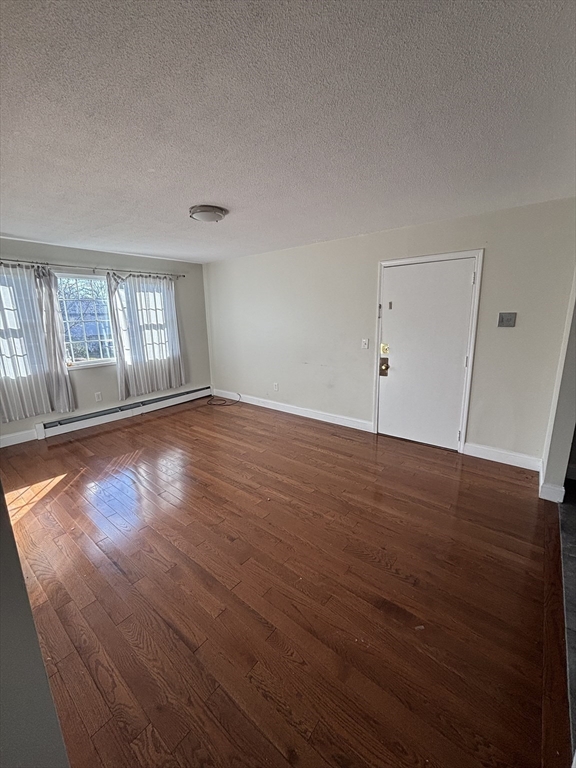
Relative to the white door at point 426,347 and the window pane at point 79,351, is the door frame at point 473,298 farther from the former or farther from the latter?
the window pane at point 79,351

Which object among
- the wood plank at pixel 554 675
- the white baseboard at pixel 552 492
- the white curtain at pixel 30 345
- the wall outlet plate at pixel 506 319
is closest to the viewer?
the wood plank at pixel 554 675

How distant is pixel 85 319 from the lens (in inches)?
165

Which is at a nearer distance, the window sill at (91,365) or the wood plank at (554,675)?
the wood plank at (554,675)

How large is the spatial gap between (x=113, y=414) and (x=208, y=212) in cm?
321

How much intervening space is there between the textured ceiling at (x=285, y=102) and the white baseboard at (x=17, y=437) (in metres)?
2.59

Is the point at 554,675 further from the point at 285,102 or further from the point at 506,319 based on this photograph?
the point at 285,102

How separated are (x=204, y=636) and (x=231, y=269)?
458 centimetres

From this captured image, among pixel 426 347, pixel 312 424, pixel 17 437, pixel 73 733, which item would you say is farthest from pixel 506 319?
→ pixel 17 437

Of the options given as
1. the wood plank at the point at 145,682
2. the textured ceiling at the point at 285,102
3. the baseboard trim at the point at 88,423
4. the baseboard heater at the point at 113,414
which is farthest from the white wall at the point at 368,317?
the wood plank at the point at 145,682

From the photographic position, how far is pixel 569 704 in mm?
1188

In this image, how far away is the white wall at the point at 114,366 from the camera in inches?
146

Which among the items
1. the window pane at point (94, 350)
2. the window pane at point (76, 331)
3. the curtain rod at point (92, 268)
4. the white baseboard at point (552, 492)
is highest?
the curtain rod at point (92, 268)

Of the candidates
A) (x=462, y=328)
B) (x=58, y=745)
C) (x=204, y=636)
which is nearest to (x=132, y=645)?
(x=204, y=636)

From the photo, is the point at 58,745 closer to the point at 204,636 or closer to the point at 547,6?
the point at 204,636
